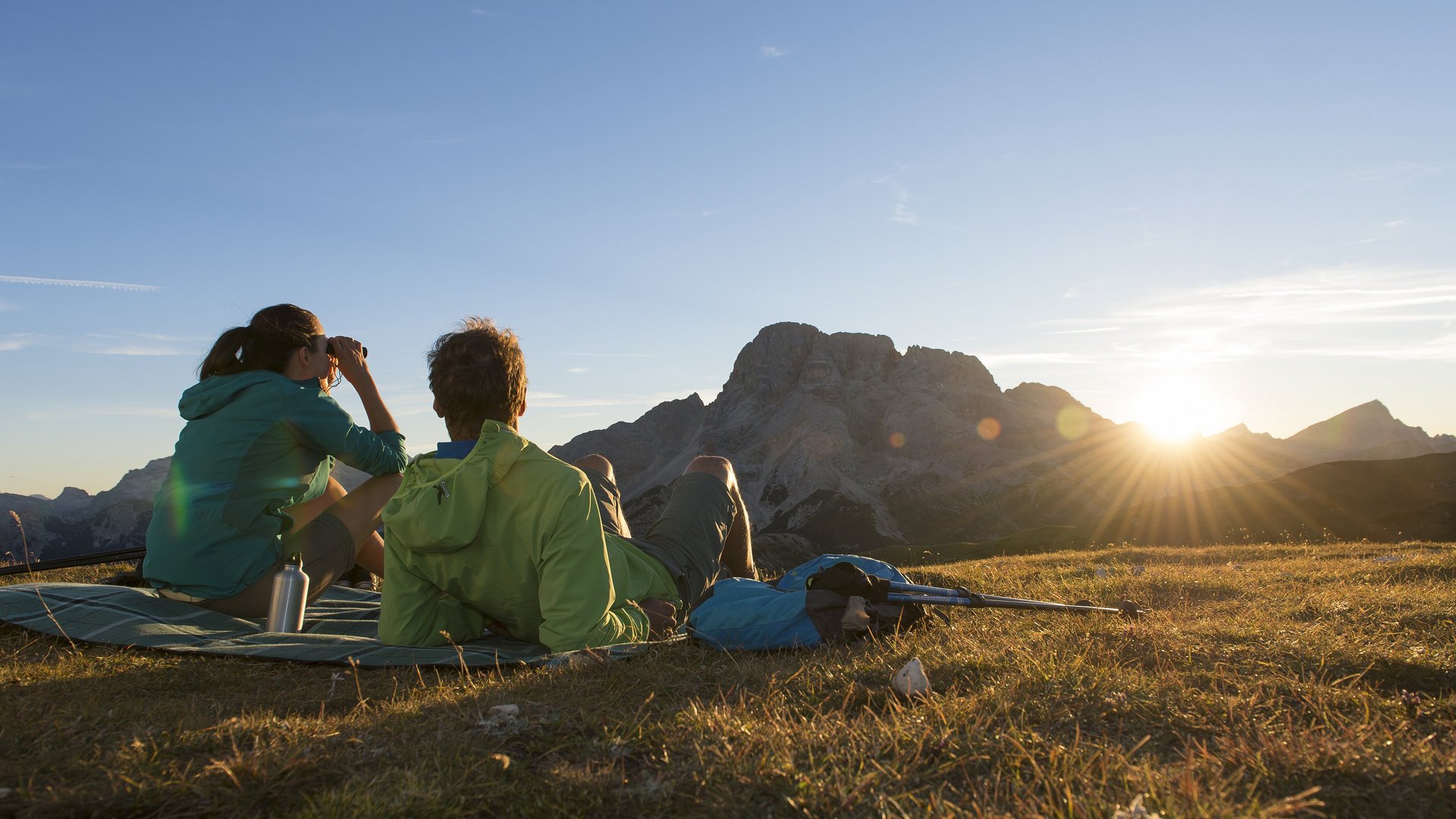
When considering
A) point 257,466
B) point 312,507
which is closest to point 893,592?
point 257,466

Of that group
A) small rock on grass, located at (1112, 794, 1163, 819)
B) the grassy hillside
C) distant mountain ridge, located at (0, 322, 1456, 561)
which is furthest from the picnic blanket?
distant mountain ridge, located at (0, 322, 1456, 561)

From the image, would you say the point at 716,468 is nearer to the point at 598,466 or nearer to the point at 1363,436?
the point at 598,466

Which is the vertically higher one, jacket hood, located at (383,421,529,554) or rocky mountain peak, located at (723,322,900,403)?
rocky mountain peak, located at (723,322,900,403)

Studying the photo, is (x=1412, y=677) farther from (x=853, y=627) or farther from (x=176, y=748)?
(x=176, y=748)

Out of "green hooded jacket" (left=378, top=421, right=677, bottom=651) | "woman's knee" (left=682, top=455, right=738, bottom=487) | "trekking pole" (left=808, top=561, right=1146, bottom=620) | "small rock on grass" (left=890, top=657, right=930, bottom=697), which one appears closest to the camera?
"small rock on grass" (left=890, top=657, right=930, bottom=697)

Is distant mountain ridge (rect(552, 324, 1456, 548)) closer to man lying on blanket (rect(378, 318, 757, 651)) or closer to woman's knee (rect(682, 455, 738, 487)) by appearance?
woman's knee (rect(682, 455, 738, 487))

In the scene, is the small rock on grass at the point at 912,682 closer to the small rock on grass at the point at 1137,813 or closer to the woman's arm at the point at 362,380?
the small rock on grass at the point at 1137,813

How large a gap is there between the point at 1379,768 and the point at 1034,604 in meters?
2.98

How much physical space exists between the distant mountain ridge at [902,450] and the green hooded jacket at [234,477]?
91.6 metres

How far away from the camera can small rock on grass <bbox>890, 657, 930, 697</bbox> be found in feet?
11.6

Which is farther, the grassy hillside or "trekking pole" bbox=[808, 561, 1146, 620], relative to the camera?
"trekking pole" bbox=[808, 561, 1146, 620]

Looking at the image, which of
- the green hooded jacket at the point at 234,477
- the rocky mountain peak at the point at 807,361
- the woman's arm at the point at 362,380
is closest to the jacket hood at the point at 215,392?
the green hooded jacket at the point at 234,477

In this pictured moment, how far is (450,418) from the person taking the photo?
498 cm

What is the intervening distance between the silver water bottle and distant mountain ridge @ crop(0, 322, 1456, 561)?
92129 mm
